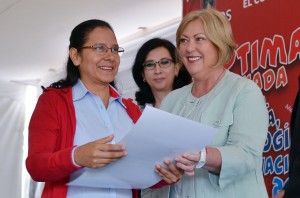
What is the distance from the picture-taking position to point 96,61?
1.65m

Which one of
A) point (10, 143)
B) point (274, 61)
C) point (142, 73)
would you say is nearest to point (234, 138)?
point (274, 61)

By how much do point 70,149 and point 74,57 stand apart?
41 cm

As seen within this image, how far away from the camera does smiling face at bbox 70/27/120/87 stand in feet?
5.43

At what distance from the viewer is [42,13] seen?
13.8ft

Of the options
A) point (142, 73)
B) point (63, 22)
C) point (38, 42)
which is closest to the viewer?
point (142, 73)

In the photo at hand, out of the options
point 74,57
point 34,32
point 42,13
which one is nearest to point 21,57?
point 34,32

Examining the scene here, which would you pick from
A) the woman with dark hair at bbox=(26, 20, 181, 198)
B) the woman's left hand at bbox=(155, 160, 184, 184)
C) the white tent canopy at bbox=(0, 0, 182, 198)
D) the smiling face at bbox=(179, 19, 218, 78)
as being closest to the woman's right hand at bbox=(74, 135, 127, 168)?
the woman with dark hair at bbox=(26, 20, 181, 198)

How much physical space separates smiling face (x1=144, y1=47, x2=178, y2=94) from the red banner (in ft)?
1.12

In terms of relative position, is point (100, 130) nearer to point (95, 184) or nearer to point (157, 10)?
point (95, 184)

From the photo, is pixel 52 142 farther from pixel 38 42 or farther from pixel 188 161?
pixel 38 42

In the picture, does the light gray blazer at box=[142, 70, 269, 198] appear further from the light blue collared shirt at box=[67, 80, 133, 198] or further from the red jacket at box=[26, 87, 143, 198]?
the red jacket at box=[26, 87, 143, 198]

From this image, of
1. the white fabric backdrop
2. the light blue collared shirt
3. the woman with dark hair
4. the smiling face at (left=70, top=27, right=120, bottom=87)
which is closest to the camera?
the woman with dark hair

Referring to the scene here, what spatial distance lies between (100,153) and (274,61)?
3.61ft

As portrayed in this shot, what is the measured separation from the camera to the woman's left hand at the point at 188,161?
132 centimetres
